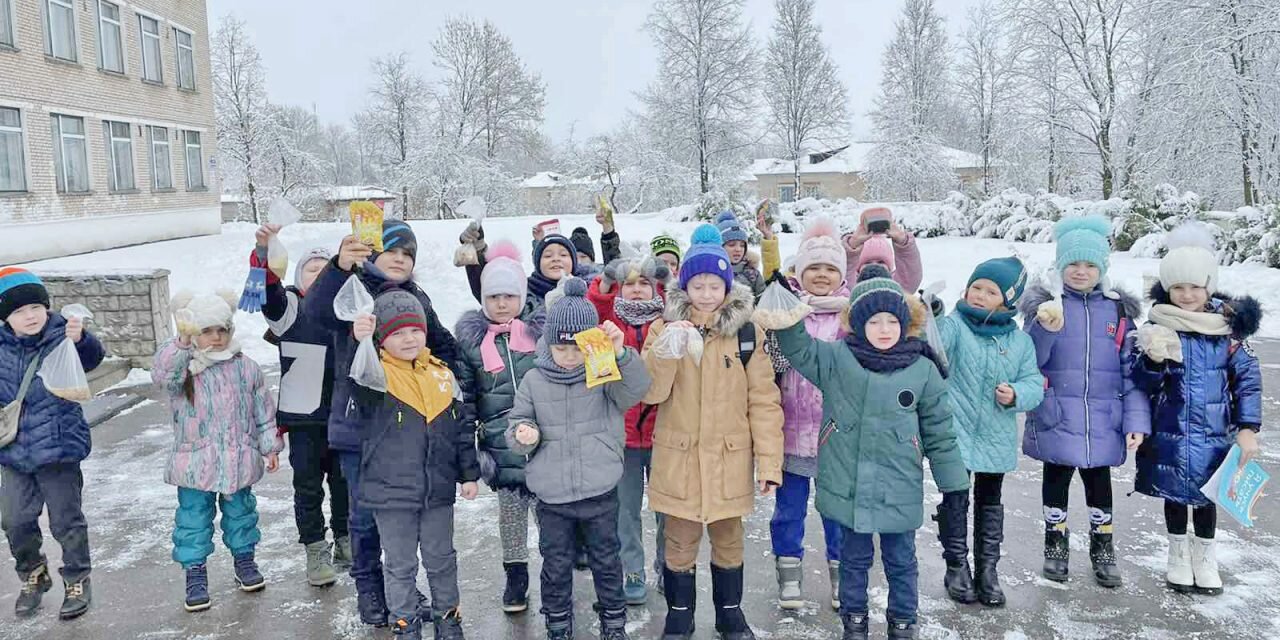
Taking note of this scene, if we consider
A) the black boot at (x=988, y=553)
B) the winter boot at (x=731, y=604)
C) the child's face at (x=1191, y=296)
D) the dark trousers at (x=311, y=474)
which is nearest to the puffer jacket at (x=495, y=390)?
the dark trousers at (x=311, y=474)

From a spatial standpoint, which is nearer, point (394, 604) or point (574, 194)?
point (394, 604)

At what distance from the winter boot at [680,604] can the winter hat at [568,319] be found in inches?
47.5

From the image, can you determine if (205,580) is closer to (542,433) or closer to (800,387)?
(542,433)

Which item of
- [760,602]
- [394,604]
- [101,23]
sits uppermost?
[101,23]

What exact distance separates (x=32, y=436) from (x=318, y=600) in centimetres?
161

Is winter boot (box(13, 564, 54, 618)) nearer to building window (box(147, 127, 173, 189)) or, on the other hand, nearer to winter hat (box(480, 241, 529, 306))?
winter hat (box(480, 241, 529, 306))

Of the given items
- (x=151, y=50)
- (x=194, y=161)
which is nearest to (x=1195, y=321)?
(x=151, y=50)

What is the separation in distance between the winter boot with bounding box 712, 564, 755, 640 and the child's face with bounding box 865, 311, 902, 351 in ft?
3.98

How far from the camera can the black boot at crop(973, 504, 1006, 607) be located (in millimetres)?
3947

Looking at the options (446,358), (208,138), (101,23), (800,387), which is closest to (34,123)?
(101,23)

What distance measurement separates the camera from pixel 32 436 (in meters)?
3.90

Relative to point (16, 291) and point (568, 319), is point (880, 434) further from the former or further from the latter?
point (16, 291)

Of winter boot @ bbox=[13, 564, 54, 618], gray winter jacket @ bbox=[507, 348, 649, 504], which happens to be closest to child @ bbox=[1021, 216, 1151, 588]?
gray winter jacket @ bbox=[507, 348, 649, 504]

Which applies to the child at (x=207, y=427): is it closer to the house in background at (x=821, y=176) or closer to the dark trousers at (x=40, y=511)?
the dark trousers at (x=40, y=511)
